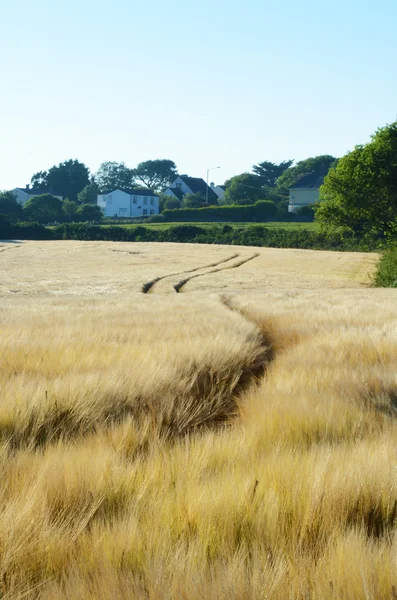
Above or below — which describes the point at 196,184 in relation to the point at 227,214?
above

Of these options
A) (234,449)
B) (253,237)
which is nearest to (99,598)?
(234,449)

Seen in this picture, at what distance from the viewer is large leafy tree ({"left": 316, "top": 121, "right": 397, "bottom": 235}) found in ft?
136

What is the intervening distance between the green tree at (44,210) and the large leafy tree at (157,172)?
6553cm

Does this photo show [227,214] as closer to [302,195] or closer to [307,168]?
[302,195]

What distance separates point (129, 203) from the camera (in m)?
126

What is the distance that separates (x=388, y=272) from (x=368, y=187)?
949cm

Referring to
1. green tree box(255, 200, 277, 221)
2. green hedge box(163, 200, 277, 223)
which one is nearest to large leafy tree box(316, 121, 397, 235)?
green hedge box(163, 200, 277, 223)

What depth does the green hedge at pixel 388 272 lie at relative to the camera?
33.0 m

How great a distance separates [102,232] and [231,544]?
215 feet

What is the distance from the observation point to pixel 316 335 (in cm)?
870

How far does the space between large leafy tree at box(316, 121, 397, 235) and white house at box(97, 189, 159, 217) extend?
85199mm

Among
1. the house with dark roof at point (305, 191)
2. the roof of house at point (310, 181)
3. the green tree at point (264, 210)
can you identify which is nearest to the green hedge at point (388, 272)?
the green tree at point (264, 210)

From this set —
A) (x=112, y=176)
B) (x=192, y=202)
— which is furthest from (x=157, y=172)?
(x=192, y=202)

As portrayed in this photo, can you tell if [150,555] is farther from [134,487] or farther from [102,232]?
[102,232]
